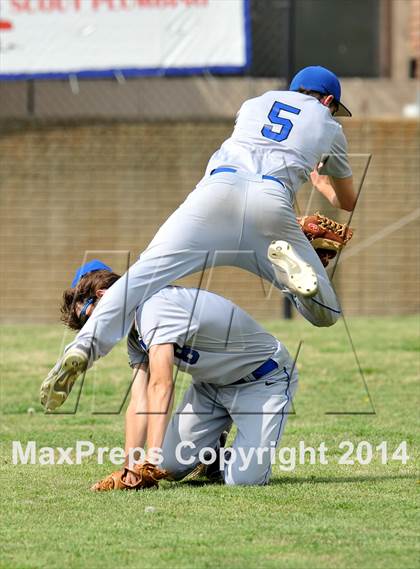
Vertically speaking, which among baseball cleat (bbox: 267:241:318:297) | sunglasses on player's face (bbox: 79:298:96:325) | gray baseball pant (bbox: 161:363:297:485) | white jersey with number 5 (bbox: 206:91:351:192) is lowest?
gray baseball pant (bbox: 161:363:297:485)

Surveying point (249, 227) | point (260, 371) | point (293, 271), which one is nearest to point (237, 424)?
point (260, 371)

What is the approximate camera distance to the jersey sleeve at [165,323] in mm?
5672

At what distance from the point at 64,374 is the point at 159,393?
45 cm

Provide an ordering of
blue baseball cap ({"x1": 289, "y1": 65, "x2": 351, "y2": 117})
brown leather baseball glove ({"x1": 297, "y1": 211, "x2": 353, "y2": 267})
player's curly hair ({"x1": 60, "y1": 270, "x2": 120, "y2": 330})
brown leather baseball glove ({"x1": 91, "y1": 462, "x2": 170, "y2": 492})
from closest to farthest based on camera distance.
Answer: brown leather baseball glove ({"x1": 91, "y1": 462, "x2": 170, "y2": 492}) → player's curly hair ({"x1": 60, "y1": 270, "x2": 120, "y2": 330}) → blue baseball cap ({"x1": 289, "y1": 65, "x2": 351, "y2": 117}) → brown leather baseball glove ({"x1": 297, "y1": 211, "x2": 353, "y2": 267})

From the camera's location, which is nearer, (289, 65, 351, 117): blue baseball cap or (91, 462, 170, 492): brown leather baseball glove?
(91, 462, 170, 492): brown leather baseball glove

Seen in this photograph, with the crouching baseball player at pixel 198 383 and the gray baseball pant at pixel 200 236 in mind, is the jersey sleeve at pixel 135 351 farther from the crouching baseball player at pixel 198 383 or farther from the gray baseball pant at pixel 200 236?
the gray baseball pant at pixel 200 236

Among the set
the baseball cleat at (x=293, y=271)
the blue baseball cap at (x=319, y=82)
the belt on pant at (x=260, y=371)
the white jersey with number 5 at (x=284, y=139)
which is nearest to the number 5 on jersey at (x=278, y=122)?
the white jersey with number 5 at (x=284, y=139)

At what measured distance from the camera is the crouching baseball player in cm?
564

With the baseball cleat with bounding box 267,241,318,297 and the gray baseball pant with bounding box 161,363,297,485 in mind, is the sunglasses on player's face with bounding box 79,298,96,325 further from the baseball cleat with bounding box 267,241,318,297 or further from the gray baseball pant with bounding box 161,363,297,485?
the baseball cleat with bounding box 267,241,318,297

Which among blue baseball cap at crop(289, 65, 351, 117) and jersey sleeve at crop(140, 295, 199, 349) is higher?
blue baseball cap at crop(289, 65, 351, 117)

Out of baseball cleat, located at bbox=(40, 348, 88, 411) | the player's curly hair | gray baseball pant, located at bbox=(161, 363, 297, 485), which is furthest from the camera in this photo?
the player's curly hair

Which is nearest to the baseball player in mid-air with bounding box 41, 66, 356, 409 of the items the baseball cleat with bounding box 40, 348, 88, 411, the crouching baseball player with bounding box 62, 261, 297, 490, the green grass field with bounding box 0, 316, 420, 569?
the baseball cleat with bounding box 40, 348, 88, 411

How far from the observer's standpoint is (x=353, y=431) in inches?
295

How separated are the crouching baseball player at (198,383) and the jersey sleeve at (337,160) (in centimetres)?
89
